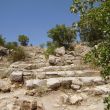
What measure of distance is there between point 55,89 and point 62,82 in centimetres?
52

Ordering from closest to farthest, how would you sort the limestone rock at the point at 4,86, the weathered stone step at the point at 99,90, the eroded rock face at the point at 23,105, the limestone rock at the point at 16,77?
1. the eroded rock face at the point at 23,105
2. the weathered stone step at the point at 99,90
3. the limestone rock at the point at 4,86
4. the limestone rock at the point at 16,77

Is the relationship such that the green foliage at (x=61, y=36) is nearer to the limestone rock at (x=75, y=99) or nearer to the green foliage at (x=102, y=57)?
the limestone rock at (x=75, y=99)

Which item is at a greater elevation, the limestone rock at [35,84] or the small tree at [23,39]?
the small tree at [23,39]

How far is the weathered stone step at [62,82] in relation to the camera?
15.0 metres

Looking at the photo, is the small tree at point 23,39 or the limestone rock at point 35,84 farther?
the small tree at point 23,39

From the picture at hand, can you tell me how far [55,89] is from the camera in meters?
14.9

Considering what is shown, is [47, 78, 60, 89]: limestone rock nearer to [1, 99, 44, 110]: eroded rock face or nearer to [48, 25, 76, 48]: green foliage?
[1, 99, 44, 110]: eroded rock face

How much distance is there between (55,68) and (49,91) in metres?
3.75

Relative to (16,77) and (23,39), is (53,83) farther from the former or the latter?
(23,39)

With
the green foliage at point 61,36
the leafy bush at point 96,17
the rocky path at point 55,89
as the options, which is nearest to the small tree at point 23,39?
the green foliage at point 61,36

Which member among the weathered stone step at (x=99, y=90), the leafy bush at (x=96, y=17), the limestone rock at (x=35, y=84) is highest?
the leafy bush at (x=96, y=17)

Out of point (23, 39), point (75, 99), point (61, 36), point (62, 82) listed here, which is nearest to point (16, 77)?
point (62, 82)

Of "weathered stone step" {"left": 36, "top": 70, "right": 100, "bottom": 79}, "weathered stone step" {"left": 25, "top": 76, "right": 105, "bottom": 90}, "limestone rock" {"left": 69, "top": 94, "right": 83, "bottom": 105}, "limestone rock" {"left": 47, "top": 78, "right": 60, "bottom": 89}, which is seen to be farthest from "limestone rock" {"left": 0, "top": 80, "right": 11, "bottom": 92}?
"limestone rock" {"left": 69, "top": 94, "right": 83, "bottom": 105}

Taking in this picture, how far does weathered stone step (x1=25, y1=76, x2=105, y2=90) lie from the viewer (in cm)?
1498
